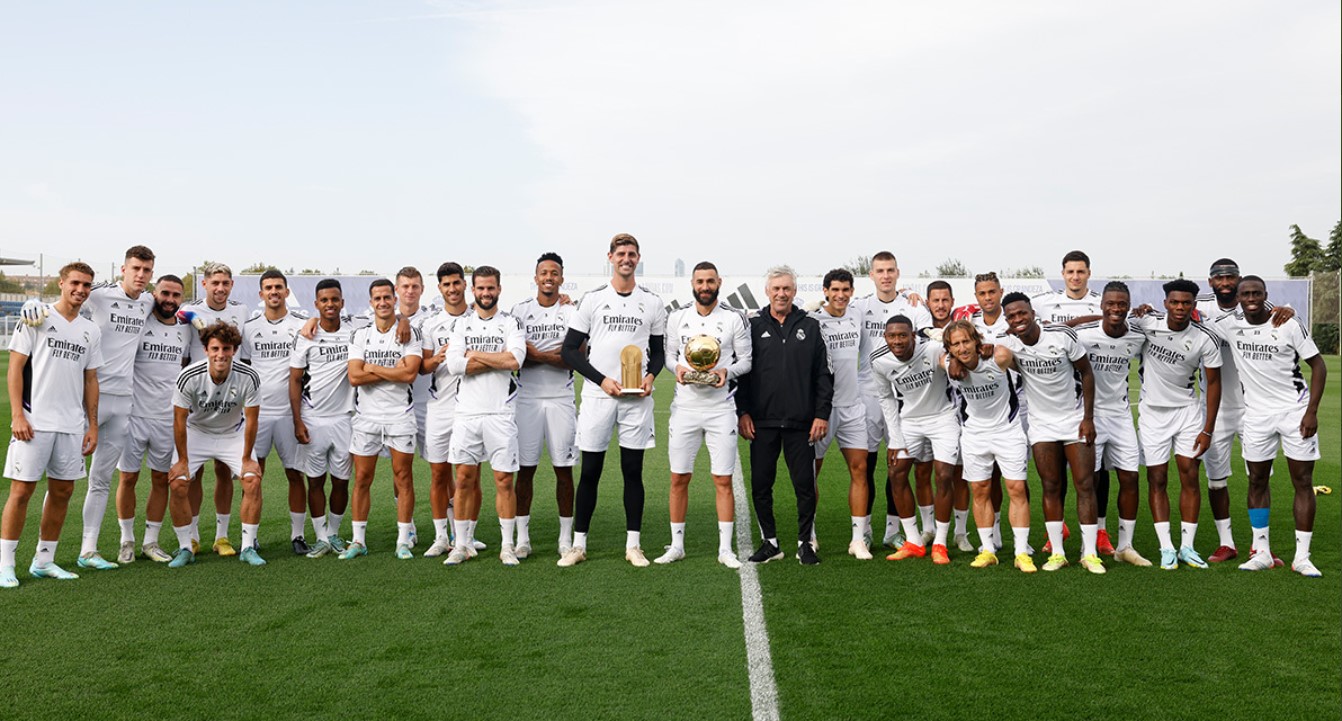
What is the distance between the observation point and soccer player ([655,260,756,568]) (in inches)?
268

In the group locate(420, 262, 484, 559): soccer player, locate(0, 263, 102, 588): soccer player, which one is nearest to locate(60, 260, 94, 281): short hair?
locate(0, 263, 102, 588): soccer player

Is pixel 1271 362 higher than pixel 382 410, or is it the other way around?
pixel 1271 362

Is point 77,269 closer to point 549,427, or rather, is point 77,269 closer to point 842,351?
point 549,427

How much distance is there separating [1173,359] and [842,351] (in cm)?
228

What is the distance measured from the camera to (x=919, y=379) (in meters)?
6.96

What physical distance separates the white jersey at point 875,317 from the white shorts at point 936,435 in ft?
2.30

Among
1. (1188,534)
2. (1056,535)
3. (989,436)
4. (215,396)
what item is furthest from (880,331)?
(215,396)

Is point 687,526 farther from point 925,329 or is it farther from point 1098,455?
point 1098,455

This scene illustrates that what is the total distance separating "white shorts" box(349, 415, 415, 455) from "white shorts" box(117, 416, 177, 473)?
1.29 m

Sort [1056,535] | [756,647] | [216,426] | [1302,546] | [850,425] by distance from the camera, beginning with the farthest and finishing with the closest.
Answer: [850,425]
[216,426]
[1056,535]
[1302,546]
[756,647]

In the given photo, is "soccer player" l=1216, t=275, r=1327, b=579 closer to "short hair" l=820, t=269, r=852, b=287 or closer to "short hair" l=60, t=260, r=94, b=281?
"short hair" l=820, t=269, r=852, b=287

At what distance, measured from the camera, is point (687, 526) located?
825cm

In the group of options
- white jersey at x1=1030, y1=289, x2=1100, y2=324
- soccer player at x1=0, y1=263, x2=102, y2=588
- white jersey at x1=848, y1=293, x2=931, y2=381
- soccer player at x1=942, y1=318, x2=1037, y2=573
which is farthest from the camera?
white jersey at x1=848, y1=293, x2=931, y2=381

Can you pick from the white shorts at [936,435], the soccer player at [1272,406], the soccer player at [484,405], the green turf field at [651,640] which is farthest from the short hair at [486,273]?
the soccer player at [1272,406]
